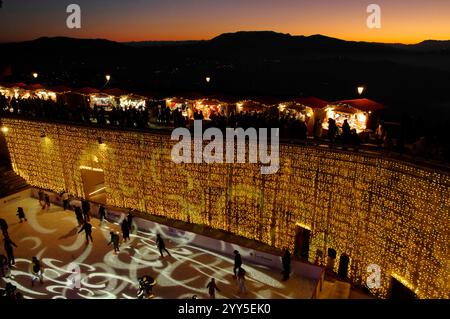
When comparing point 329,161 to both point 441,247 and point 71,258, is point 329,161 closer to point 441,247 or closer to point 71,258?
point 441,247

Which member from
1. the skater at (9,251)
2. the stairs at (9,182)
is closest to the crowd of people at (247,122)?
the stairs at (9,182)

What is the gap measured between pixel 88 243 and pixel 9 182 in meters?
8.87

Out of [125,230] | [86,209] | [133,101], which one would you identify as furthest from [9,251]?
[133,101]

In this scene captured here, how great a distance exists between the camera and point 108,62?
214ft

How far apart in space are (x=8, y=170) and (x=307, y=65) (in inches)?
1327

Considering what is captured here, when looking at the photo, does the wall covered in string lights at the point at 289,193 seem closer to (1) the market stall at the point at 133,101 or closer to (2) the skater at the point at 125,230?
(2) the skater at the point at 125,230

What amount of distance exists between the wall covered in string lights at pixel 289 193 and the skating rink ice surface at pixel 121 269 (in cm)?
189

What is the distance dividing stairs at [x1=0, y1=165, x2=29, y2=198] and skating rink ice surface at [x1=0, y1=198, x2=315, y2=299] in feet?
13.2

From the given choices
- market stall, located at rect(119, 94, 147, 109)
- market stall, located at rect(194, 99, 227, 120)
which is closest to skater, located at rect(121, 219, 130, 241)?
market stall, located at rect(194, 99, 227, 120)

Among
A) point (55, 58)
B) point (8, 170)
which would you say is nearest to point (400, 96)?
point (8, 170)

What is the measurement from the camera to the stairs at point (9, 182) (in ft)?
59.9

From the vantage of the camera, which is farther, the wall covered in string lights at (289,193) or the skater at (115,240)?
the skater at (115,240)

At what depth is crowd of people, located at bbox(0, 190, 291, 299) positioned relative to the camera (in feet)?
33.1

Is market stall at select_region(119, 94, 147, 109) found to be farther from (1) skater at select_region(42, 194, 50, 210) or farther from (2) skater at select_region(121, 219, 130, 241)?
(2) skater at select_region(121, 219, 130, 241)
